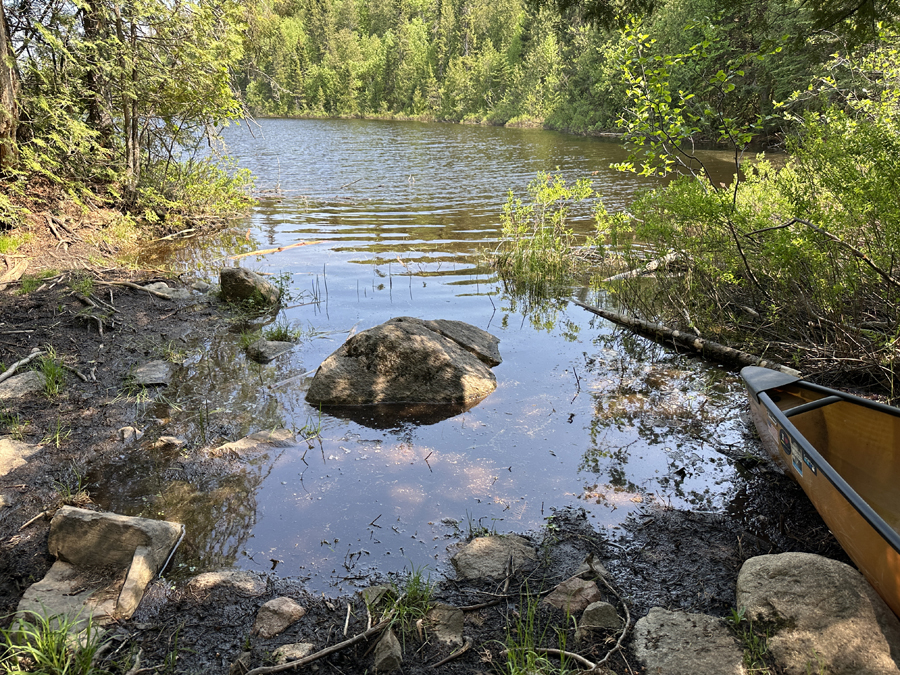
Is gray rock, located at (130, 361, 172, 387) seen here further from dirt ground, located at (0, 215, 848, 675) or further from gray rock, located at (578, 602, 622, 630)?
gray rock, located at (578, 602, 622, 630)

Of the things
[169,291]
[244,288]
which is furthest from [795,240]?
[169,291]

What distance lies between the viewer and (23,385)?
5000 millimetres

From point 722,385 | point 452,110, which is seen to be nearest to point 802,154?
point 722,385

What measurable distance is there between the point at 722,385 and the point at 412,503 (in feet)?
11.5

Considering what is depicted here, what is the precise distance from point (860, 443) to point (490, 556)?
2599 mm

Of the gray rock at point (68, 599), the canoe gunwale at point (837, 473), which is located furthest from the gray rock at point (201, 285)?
the canoe gunwale at point (837, 473)

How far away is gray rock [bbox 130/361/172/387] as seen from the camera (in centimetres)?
550

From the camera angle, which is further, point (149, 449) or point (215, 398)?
point (215, 398)

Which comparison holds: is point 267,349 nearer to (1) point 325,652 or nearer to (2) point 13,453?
(2) point 13,453

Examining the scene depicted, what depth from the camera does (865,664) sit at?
7.77 ft

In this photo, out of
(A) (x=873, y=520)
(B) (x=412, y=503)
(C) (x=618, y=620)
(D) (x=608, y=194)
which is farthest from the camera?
(D) (x=608, y=194)

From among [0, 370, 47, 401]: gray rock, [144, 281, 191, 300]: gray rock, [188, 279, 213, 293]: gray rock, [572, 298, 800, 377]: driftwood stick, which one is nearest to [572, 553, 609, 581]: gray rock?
[572, 298, 800, 377]: driftwood stick

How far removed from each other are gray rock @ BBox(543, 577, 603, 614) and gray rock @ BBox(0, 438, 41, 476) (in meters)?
3.78

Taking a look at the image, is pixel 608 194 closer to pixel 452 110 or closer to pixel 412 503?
pixel 412 503
